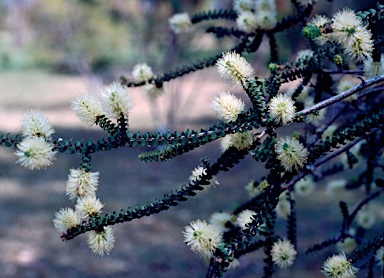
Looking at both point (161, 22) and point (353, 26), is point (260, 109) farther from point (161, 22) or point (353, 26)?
point (161, 22)

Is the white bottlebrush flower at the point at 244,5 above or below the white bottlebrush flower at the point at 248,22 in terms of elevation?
above

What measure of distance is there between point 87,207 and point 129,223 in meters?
5.18

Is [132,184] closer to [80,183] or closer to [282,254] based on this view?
[282,254]

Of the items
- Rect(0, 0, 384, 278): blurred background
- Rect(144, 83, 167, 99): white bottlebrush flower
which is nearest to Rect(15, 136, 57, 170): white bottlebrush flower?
Rect(144, 83, 167, 99): white bottlebrush flower

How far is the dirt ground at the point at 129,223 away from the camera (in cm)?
505

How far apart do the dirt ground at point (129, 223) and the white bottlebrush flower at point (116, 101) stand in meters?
3.95

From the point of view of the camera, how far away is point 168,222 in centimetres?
627

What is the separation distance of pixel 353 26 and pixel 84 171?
70 cm

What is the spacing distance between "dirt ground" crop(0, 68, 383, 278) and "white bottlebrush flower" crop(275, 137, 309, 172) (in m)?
3.78

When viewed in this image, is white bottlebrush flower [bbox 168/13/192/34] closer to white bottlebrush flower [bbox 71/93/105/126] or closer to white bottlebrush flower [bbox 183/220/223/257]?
white bottlebrush flower [bbox 71/93/105/126]

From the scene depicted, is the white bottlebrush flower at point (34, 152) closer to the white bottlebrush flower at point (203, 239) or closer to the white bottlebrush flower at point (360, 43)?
the white bottlebrush flower at point (203, 239)

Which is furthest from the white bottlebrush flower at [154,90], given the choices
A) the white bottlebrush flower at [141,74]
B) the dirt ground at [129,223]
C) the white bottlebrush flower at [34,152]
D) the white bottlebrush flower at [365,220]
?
the dirt ground at [129,223]

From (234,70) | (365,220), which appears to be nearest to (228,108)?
(234,70)

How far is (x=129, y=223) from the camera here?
6246 mm
